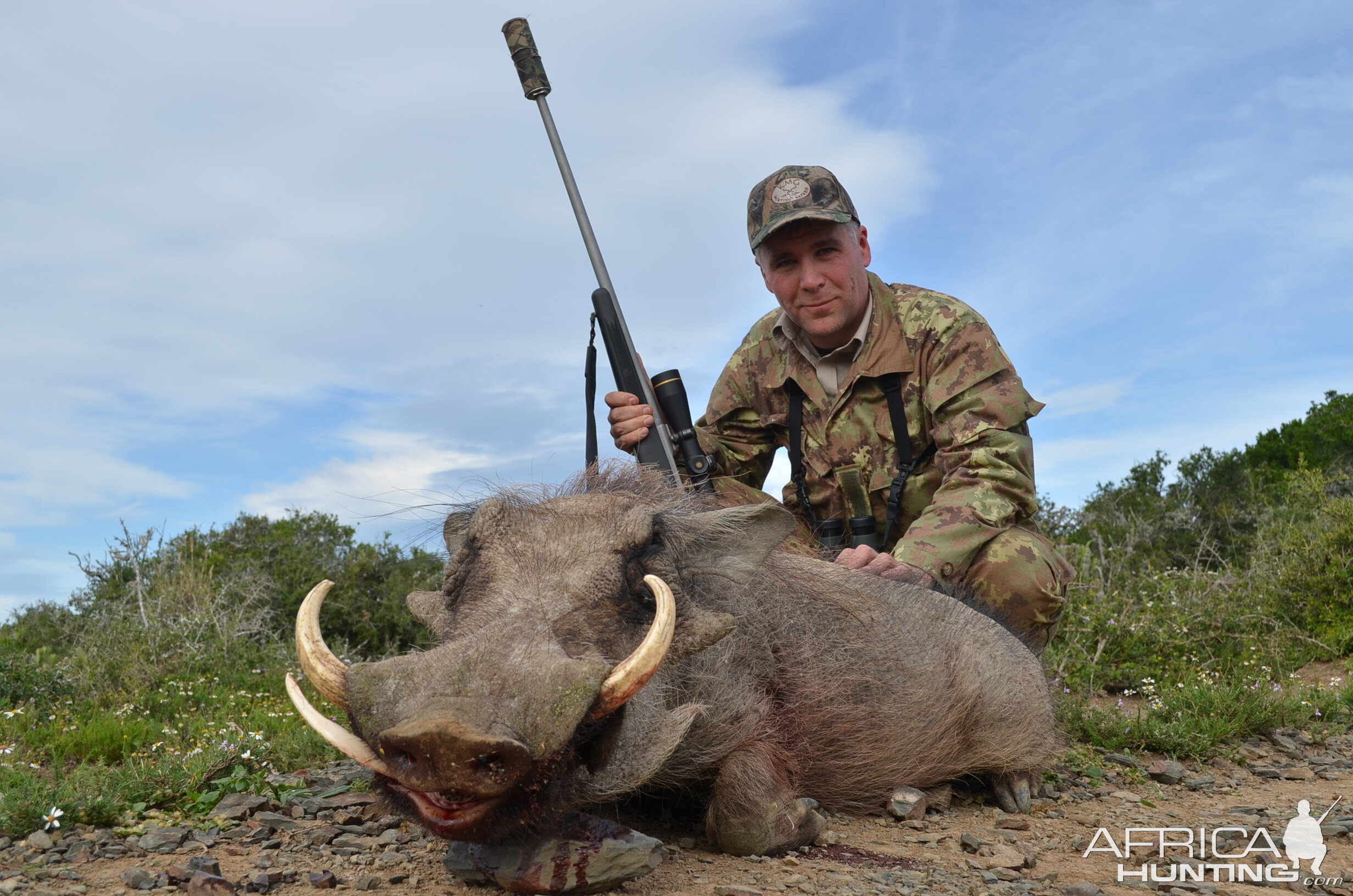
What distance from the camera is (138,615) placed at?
7.68 meters

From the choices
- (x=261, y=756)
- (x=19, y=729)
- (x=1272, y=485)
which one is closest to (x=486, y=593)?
(x=261, y=756)

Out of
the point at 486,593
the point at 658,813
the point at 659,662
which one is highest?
the point at 486,593

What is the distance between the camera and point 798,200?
5.59 m

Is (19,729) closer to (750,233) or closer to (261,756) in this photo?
(261,756)

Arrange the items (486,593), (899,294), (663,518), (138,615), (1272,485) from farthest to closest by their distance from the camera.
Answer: (1272,485) < (138,615) < (899,294) < (663,518) < (486,593)

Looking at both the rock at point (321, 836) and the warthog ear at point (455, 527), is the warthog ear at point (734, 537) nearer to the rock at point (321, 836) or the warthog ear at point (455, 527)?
the warthog ear at point (455, 527)

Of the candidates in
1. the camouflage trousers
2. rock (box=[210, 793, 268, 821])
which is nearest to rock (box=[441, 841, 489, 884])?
rock (box=[210, 793, 268, 821])

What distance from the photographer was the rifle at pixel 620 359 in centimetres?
532

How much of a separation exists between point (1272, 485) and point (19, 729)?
1213 centimetres

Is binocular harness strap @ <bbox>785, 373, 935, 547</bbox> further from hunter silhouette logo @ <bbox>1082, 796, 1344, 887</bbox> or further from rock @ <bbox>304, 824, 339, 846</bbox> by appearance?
rock @ <bbox>304, 824, 339, 846</bbox>

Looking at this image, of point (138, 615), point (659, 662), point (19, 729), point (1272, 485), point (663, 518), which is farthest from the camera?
point (1272, 485)

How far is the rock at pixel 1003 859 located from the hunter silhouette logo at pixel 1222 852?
0.94 ft

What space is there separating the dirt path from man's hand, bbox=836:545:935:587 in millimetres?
908

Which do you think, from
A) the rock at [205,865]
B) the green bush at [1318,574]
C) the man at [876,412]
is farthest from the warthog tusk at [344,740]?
the green bush at [1318,574]
